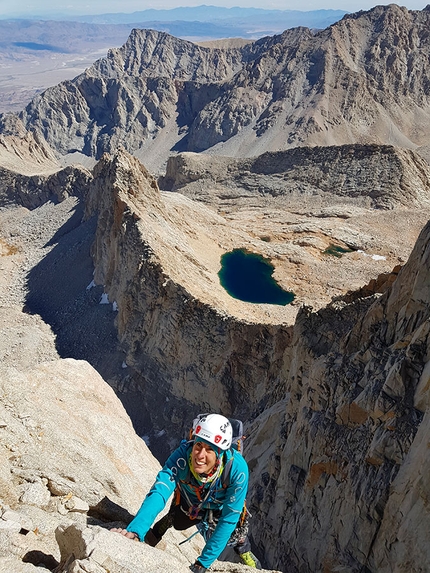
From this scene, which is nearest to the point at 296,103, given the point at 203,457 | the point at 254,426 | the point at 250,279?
the point at 250,279

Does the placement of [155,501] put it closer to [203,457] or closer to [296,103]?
Result: [203,457]

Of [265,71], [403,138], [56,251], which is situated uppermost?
[265,71]

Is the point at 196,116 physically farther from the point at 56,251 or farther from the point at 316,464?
the point at 316,464

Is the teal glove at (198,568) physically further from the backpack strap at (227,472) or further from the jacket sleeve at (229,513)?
the backpack strap at (227,472)

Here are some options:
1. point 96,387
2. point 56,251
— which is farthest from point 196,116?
point 96,387

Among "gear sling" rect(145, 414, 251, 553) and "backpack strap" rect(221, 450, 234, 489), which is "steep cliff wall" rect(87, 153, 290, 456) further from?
"backpack strap" rect(221, 450, 234, 489)

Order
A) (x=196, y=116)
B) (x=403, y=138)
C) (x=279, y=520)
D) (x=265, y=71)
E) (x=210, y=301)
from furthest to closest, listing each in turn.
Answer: (x=196, y=116) < (x=265, y=71) < (x=403, y=138) < (x=210, y=301) < (x=279, y=520)

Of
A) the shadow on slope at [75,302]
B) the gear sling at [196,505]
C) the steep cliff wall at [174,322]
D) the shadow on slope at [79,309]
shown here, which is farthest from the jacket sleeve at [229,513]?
the shadow on slope at [75,302]
